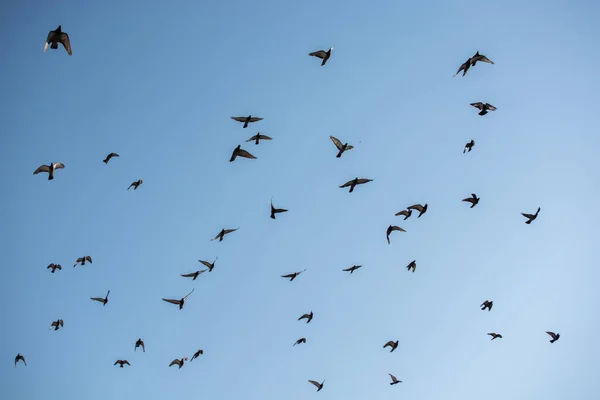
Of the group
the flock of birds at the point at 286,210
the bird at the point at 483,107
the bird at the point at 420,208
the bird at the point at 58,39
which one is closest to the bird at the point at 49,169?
the flock of birds at the point at 286,210

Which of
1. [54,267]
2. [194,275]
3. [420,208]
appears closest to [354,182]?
[420,208]

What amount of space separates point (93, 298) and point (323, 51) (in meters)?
20.3

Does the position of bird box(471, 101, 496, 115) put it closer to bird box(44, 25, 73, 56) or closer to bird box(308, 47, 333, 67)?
bird box(308, 47, 333, 67)

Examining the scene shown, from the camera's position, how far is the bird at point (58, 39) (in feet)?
52.4

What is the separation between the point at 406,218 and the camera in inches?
952

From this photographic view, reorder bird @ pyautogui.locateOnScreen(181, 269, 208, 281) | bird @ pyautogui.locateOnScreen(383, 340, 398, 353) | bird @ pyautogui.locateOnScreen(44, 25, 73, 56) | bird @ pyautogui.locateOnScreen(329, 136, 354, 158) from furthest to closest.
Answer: bird @ pyautogui.locateOnScreen(383, 340, 398, 353) < bird @ pyautogui.locateOnScreen(181, 269, 208, 281) < bird @ pyautogui.locateOnScreen(329, 136, 354, 158) < bird @ pyautogui.locateOnScreen(44, 25, 73, 56)

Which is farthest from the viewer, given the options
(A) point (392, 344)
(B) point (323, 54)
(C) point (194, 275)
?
(A) point (392, 344)

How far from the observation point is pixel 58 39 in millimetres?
16312

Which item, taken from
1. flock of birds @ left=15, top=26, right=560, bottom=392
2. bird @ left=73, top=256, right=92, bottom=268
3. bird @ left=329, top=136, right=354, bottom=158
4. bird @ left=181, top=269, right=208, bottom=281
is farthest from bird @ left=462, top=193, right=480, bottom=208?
bird @ left=73, top=256, right=92, bottom=268

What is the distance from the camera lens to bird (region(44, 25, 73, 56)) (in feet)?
52.4

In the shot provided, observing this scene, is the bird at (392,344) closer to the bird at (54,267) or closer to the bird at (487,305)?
the bird at (487,305)

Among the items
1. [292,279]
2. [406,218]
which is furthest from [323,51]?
[292,279]

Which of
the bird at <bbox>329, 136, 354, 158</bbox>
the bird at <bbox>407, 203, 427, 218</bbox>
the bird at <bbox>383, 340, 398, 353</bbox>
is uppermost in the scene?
the bird at <bbox>329, 136, 354, 158</bbox>

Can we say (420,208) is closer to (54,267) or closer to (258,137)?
(258,137)
